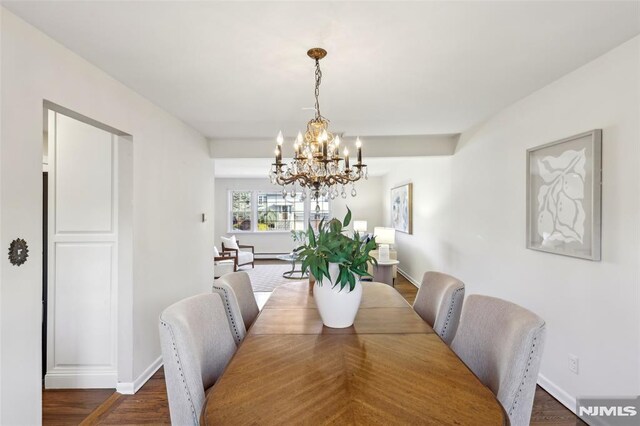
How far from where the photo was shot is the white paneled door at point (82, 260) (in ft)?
8.09

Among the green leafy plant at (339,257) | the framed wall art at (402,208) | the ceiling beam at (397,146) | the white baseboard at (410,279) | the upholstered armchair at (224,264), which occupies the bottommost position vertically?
the white baseboard at (410,279)

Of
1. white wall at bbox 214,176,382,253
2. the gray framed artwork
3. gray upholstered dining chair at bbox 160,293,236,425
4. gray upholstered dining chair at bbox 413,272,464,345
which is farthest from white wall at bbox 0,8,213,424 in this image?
white wall at bbox 214,176,382,253

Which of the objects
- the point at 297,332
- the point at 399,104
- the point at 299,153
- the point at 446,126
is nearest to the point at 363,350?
the point at 297,332

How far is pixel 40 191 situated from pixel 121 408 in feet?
5.25

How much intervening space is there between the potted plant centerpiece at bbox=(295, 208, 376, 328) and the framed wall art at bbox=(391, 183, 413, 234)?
443cm

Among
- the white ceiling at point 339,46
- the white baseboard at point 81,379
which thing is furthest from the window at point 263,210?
the white baseboard at point 81,379

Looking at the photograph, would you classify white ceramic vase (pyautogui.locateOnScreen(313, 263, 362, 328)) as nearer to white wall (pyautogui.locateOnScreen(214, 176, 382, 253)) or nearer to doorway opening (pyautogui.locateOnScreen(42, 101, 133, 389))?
doorway opening (pyautogui.locateOnScreen(42, 101, 133, 389))

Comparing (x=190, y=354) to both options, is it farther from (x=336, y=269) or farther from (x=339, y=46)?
(x=339, y=46)

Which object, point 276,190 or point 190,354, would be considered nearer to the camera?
point 190,354

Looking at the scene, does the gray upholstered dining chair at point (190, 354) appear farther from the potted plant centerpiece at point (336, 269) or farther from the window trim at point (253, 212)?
the window trim at point (253, 212)

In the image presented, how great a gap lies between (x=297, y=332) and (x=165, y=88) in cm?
204

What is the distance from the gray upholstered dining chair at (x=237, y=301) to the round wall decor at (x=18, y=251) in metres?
0.91

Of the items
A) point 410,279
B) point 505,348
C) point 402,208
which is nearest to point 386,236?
point 410,279

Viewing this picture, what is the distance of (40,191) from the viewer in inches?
65.6
